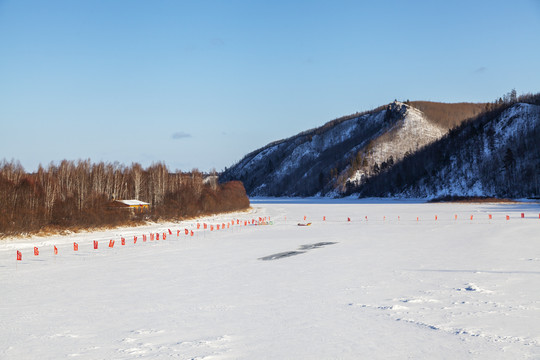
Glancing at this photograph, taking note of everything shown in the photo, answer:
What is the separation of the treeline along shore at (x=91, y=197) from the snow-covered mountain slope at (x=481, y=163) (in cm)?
6273

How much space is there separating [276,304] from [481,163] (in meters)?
126

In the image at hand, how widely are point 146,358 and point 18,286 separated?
9.34 metres

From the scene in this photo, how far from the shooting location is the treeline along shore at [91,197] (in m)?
35.5

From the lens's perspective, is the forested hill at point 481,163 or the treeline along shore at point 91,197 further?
the forested hill at point 481,163

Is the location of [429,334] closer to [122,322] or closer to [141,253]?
[122,322]

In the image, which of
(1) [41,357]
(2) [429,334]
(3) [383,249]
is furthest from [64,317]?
(3) [383,249]

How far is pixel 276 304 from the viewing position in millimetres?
11961

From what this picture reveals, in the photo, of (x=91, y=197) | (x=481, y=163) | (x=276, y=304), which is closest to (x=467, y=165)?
(x=481, y=163)

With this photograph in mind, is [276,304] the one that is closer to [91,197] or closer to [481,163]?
[91,197]

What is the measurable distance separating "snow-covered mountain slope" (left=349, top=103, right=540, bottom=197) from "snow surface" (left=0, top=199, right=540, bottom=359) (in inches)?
3850

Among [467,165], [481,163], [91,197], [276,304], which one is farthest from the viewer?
[467,165]

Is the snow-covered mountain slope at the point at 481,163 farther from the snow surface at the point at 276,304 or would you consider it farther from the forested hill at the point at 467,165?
the snow surface at the point at 276,304

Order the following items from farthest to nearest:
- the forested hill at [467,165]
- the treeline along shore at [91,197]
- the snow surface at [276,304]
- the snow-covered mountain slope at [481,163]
→ the forested hill at [467,165]
the snow-covered mountain slope at [481,163]
the treeline along shore at [91,197]
the snow surface at [276,304]

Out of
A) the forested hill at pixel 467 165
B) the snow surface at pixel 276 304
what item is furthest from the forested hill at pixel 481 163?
the snow surface at pixel 276 304
